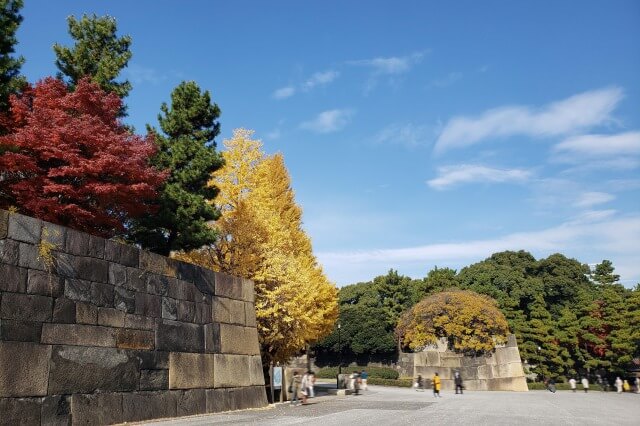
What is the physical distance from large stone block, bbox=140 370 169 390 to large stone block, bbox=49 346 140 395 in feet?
0.91

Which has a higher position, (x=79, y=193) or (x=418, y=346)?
(x=79, y=193)

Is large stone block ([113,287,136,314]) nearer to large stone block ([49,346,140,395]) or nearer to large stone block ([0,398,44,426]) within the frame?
large stone block ([49,346,140,395])

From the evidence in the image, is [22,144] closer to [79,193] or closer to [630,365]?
[79,193]

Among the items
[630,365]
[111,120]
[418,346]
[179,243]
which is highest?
[111,120]

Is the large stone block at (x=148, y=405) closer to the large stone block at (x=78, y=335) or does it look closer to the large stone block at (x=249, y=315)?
the large stone block at (x=78, y=335)

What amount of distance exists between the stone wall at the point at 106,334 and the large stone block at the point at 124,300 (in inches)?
1.2

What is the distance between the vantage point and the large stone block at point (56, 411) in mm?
12586

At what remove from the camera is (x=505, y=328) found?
4431 centimetres

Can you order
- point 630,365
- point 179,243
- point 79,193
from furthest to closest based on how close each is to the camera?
1. point 630,365
2. point 179,243
3. point 79,193

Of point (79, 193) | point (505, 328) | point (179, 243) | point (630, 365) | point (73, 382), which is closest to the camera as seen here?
point (73, 382)

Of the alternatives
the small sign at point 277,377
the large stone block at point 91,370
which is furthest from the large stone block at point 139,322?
the small sign at point 277,377

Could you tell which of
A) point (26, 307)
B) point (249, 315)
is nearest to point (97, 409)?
point (26, 307)

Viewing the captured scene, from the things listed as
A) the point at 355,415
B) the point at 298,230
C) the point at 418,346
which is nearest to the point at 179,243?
the point at 355,415

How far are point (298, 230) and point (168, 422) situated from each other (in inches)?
902
